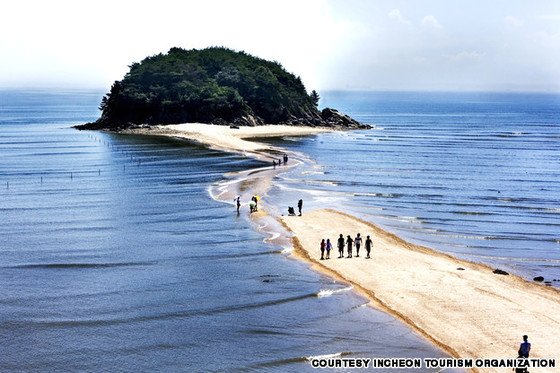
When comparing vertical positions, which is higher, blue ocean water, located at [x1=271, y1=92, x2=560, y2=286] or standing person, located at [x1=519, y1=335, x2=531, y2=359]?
blue ocean water, located at [x1=271, y1=92, x2=560, y2=286]

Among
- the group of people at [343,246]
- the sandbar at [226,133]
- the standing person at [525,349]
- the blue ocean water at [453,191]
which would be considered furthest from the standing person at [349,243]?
the sandbar at [226,133]

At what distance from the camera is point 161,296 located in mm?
32344

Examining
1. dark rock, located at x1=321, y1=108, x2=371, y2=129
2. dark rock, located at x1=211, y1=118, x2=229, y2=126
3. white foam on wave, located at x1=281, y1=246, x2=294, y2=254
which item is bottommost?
white foam on wave, located at x1=281, y1=246, x2=294, y2=254

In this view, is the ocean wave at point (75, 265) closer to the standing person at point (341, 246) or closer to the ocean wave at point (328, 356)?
the standing person at point (341, 246)

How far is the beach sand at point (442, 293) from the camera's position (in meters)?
26.9

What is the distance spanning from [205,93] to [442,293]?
384 ft

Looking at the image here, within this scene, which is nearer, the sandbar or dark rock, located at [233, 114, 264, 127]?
the sandbar

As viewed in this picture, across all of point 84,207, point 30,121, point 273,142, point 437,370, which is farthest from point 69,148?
point 437,370

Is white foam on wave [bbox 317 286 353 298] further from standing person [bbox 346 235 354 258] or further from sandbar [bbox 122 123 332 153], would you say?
sandbar [bbox 122 123 332 153]

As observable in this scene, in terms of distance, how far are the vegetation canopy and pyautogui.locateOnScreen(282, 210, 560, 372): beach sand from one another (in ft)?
332

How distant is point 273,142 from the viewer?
119312mm

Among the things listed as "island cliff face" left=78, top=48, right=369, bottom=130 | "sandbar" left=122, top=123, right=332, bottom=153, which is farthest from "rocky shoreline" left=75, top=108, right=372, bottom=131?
"sandbar" left=122, top=123, right=332, bottom=153

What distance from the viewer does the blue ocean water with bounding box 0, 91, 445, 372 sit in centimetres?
2575

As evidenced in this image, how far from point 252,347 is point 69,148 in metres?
83.9
